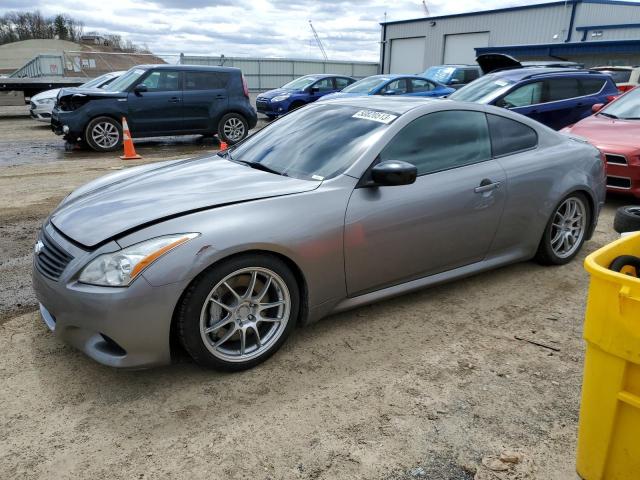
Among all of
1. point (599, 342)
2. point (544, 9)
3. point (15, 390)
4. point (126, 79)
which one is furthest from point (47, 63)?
point (544, 9)

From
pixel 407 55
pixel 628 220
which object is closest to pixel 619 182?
pixel 628 220

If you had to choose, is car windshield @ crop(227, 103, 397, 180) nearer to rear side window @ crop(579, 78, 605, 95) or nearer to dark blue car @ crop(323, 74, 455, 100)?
rear side window @ crop(579, 78, 605, 95)

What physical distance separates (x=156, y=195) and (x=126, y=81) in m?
9.36

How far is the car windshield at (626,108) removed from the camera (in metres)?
7.15

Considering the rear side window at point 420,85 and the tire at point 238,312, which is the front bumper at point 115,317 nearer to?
the tire at point 238,312

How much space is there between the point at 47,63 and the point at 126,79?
1217 cm

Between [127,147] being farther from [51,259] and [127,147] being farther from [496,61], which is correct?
[496,61]

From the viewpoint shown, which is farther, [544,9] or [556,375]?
[544,9]

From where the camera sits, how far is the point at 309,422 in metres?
2.55

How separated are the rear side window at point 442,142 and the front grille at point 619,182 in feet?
10.3

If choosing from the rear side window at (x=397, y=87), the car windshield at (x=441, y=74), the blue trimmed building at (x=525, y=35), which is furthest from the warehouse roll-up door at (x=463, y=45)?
the rear side window at (x=397, y=87)

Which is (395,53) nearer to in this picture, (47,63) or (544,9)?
(544,9)

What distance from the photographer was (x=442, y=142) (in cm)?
371

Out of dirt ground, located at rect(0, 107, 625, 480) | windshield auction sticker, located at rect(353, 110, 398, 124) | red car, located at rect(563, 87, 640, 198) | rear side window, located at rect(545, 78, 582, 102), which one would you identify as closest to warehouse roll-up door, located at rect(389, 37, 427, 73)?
rear side window, located at rect(545, 78, 582, 102)
